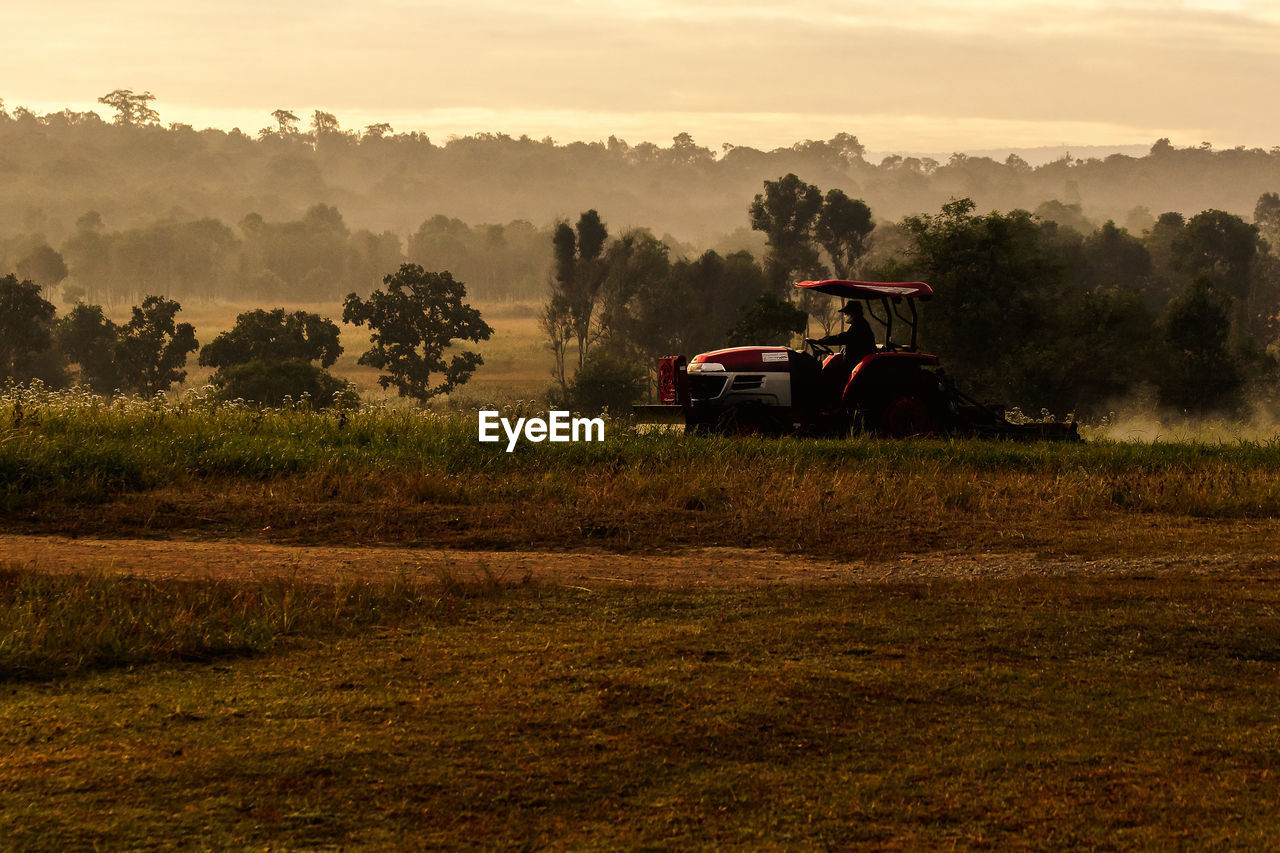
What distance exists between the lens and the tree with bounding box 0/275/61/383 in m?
67.2

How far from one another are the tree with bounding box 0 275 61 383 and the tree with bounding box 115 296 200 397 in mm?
4511

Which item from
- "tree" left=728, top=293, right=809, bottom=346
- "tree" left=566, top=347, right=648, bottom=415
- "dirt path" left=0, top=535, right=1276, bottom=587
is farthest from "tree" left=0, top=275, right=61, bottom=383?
"dirt path" left=0, top=535, right=1276, bottom=587

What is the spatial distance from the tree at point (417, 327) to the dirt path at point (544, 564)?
179 ft

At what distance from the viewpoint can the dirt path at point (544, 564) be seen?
1088 centimetres

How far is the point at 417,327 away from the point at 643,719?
63176 mm

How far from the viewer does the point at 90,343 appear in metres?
73.8

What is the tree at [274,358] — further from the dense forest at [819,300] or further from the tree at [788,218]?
the tree at [788,218]

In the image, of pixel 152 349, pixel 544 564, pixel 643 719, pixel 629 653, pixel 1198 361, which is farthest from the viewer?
pixel 152 349

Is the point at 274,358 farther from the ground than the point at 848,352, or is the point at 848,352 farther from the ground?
the point at 848,352

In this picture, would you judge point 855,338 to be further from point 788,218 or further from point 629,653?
point 788,218

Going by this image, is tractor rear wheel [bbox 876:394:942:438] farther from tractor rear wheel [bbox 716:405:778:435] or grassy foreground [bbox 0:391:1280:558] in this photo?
tractor rear wheel [bbox 716:405:778:435]

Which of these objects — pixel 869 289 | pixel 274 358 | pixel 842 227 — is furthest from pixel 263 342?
pixel 869 289
